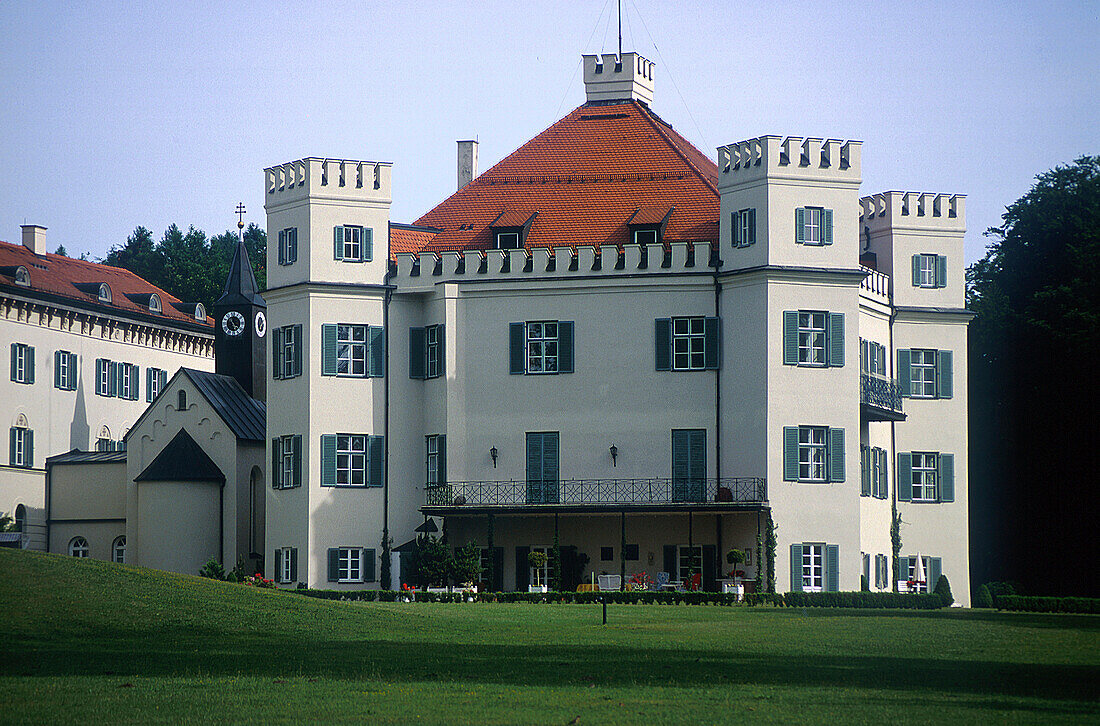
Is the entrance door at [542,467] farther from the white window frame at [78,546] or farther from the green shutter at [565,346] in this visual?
the white window frame at [78,546]

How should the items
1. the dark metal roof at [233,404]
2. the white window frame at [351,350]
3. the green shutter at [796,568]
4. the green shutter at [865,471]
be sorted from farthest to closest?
the dark metal roof at [233,404], the white window frame at [351,350], the green shutter at [865,471], the green shutter at [796,568]

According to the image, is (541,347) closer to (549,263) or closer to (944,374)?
(549,263)

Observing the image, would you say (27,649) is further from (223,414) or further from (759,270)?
(223,414)

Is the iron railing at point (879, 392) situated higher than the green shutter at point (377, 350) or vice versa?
the green shutter at point (377, 350)

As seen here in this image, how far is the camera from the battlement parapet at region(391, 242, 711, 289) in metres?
47.8

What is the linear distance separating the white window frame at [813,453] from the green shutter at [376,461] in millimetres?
12086

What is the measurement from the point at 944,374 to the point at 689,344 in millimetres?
9825

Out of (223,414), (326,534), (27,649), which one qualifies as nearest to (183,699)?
(27,649)

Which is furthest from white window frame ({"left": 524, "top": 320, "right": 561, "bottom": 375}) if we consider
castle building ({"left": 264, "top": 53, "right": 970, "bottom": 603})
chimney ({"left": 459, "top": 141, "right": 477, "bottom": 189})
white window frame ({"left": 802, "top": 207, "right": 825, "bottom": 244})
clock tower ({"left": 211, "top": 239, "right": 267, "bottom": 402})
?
clock tower ({"left": 211, "top": 239, "right": 267, "bottom": 402})

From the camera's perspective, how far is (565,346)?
158 feet

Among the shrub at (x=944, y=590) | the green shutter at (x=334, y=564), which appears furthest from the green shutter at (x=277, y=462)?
the shrub at (x=944, y=590)

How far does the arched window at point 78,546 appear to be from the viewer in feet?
198

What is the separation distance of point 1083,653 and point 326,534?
2622cm

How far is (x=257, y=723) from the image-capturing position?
18156mm
